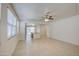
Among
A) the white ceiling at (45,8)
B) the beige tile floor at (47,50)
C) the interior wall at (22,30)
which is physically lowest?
the beige tile floor at (47,50)

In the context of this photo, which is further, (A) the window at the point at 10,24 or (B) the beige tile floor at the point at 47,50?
(B) the beige tile floor at the point at 47,50

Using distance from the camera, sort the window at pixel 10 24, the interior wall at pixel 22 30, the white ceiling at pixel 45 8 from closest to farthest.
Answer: the window at pixel 10 24 < the white ceiling at pixel 45 8 < the interior wall at pixel 22 30

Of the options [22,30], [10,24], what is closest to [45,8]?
[10,24]

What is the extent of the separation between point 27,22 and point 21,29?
969 mm

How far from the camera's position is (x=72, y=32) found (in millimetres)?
7430

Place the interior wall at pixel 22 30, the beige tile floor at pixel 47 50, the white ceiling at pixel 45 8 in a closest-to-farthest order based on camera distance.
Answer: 1. the white ceiling at pixel 45 8
2. the beige tile floor at pixel 47 50
3. the interior wall at pixel 22 30

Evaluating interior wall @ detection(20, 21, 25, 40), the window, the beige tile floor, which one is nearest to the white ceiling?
the window

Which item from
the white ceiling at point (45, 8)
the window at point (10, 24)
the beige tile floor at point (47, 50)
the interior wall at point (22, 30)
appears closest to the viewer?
the window at point (10, 24)

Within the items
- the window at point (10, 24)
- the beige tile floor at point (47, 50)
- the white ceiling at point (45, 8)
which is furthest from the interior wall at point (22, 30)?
the window at point (10, 24)

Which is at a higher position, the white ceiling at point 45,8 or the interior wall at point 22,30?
the white ceiling at point 45,8

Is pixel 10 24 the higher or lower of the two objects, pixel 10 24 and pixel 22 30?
the higher

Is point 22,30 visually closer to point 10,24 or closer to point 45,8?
point 45,8

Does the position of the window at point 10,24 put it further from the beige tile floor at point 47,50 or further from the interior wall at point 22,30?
the interior wall at point 22,30

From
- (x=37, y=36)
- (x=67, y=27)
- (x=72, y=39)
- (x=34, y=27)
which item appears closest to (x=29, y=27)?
(x=34, y=27)
